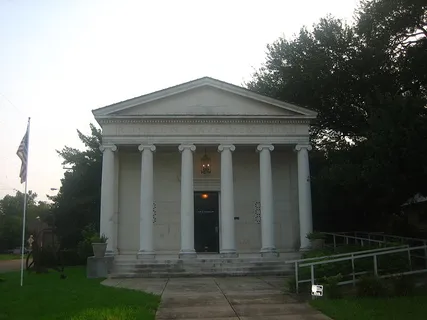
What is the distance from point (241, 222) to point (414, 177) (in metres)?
12.5

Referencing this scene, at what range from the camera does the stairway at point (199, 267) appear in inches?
837

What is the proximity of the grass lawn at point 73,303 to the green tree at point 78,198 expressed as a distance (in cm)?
A: 1910

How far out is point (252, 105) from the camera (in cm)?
2583

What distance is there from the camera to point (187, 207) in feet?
78.7

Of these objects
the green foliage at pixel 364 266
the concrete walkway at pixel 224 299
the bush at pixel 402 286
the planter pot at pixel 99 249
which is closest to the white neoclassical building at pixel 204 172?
the planter pot at pixel 99 249

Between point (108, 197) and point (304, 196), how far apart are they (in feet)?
33.8

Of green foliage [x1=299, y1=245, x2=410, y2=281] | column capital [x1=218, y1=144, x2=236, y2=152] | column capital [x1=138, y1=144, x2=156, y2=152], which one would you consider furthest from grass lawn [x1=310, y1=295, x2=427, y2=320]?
column capital [x1=138, y1=144, x2=156, y2=152]

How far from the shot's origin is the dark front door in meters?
27.2

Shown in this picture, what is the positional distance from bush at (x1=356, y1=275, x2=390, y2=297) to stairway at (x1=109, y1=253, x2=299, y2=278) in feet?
27.8

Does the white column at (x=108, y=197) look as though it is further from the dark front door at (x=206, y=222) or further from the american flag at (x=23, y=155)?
the american flag at (x=23, y=155)

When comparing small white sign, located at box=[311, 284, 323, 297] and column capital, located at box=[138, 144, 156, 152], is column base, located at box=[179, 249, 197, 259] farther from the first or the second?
small white sign, located at box=[311, 284, 323, 297]

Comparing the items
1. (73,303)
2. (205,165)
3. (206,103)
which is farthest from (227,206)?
(73,303)

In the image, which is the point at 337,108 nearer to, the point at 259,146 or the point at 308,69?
the point at 308,69

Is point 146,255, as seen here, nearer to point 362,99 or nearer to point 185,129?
point 185,129
